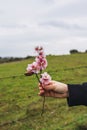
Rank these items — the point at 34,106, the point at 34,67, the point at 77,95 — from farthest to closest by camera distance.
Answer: the point at 34,106 → the point at 77,95 → the point at 34,67

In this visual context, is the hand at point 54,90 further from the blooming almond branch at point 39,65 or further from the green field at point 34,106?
the green field at point 34,106

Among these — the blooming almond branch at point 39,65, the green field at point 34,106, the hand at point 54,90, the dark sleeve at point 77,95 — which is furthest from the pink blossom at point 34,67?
the green field at point 34,106

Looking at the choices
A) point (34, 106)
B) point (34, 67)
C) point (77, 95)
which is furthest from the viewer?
point (34, 106)

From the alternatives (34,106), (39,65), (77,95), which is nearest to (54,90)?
(77,95)

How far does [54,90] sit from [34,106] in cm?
953

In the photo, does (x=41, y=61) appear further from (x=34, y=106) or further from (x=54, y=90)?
(x=34, y=106)

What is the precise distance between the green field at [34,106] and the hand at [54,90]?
260 inches

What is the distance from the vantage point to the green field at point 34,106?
1275 cm

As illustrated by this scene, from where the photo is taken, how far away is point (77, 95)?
509 cm

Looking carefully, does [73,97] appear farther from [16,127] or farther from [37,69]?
[16,127]

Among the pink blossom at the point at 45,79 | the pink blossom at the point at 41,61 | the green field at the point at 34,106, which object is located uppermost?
the pink blossom at the point at 41,61

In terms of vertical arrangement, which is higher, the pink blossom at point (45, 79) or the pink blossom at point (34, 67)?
the pink blossom at point (34, 67)

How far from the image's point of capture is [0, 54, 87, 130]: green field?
12.8m

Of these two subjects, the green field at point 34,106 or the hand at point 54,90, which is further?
the green field at point 34,106
